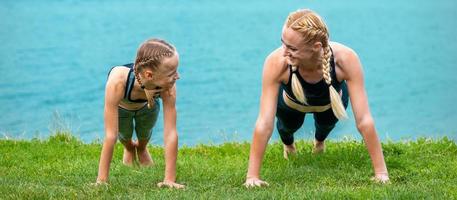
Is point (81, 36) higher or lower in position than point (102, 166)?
lower

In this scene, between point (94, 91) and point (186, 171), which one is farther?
point (94, 91)

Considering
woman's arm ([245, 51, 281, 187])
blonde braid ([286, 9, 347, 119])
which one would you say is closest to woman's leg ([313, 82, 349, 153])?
blonde braid ([286, 9, 347, 119])

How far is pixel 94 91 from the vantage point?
30016mm

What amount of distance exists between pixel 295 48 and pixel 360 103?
0.78 m

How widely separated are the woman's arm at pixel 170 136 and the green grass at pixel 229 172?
17cm

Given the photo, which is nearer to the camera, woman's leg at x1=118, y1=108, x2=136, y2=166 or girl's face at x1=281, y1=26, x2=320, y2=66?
girl's face at x1=281, y1=26, x2=320, y2=66

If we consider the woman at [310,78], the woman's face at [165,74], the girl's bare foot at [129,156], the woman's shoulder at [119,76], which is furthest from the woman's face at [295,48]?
the girl's bare foot at [129,156]

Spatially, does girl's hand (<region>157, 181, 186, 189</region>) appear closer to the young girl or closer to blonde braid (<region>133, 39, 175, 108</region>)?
the young girl

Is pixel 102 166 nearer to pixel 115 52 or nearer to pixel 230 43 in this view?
pixel 115 52

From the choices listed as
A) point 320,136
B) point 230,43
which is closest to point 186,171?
point 320,136

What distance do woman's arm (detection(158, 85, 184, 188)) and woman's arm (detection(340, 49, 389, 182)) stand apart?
1.50 metres

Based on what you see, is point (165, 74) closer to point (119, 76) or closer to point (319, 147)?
point (119, 76)

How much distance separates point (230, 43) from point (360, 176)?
3869 centimetres

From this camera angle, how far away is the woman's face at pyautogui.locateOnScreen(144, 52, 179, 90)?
22.4 ft
